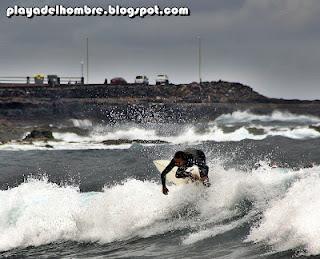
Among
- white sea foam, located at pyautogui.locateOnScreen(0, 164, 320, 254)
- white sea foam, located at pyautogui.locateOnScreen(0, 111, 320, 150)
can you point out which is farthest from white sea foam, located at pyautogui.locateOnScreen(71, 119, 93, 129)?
white sea foam, located at pyautogui.locateOnScreen(0, 164, 320, 254)

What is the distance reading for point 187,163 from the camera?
15.8 meters

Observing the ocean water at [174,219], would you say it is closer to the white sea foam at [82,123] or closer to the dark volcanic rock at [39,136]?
the dark volcanic rock at [39,136]

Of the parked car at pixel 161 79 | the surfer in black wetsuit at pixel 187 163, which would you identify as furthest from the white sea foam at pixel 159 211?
the parked car at pixel 161 79

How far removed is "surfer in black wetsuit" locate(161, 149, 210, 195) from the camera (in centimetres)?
1545

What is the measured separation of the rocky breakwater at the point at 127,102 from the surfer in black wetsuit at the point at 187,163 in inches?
3243

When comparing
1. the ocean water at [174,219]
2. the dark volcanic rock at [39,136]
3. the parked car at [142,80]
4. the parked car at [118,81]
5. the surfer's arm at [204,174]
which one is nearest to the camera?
the ocean water at [174,219]

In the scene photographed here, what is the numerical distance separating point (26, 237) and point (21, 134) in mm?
60583

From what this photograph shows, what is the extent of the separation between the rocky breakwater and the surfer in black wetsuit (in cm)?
8238

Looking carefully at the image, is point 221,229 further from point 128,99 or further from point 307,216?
point 128,99

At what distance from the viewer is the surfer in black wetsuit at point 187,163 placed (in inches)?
608

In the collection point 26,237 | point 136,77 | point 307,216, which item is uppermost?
point 136,77

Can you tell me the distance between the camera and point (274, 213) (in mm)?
13359

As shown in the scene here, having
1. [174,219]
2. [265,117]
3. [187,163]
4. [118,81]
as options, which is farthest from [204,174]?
[265,117]

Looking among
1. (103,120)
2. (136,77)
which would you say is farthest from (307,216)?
(136,77)
